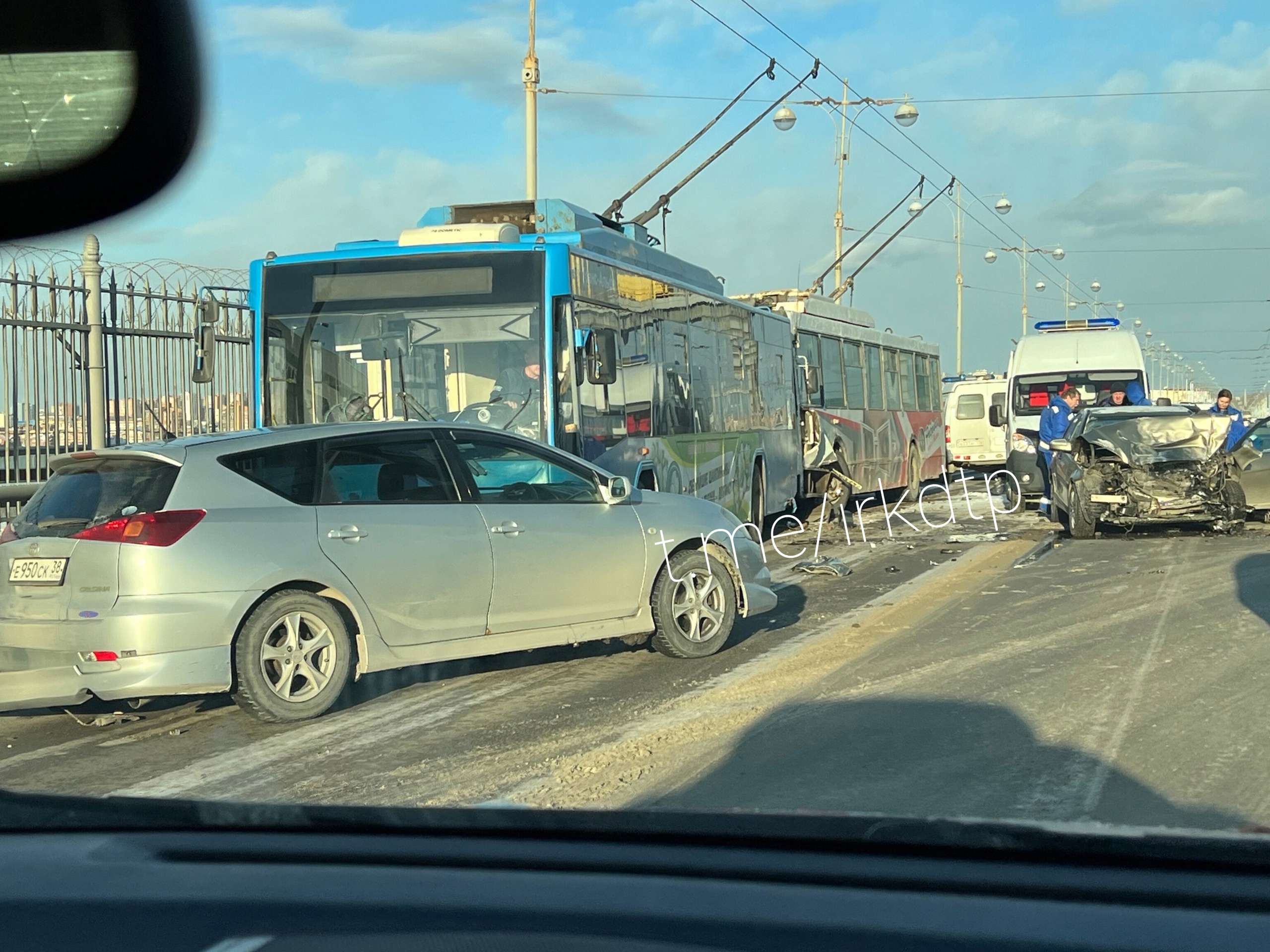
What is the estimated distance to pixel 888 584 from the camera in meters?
12.5

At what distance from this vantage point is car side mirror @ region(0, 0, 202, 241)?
853 cm

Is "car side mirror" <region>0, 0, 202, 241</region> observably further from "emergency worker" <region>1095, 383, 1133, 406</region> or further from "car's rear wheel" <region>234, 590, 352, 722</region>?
"emergency worker" <region>1095, 383, 1133, 406</region>

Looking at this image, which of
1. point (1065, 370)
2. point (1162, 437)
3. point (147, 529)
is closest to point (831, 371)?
point (1065, 370)

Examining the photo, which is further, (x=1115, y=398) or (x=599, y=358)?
(x=1115, y=398)

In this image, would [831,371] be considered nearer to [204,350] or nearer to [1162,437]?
[1162,437]

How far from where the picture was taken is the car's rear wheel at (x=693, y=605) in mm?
8656

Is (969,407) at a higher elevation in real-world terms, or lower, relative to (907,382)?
lower

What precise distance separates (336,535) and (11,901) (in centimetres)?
479

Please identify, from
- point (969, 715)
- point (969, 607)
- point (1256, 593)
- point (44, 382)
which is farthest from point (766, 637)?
point (44, 382)

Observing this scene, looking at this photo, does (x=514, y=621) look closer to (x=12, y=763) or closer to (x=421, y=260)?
(x=12, y=763)

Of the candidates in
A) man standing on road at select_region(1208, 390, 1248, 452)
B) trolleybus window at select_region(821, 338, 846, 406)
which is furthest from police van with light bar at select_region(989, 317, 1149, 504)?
trolleybus window at select_region(821, 338, 846, 406)

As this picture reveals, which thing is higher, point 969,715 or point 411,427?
point 411,427

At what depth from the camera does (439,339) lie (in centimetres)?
1152

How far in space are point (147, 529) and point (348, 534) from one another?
3.39ft
